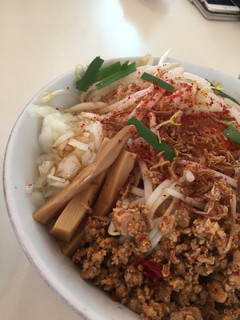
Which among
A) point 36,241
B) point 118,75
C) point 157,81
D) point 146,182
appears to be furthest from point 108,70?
point 36,241

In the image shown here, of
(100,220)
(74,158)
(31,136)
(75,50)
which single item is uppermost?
(75,50)

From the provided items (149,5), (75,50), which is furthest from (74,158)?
(149,5)

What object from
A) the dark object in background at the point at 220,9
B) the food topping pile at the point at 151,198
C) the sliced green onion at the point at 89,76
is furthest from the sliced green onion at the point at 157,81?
the dark object in background at the point at 220,9

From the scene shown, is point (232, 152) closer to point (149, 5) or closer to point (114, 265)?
point (114, 265)

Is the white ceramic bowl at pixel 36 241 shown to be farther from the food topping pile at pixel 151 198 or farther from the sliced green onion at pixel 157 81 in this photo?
the sliced green onion at pixel 157 81

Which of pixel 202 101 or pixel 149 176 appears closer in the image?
pixel 149 176

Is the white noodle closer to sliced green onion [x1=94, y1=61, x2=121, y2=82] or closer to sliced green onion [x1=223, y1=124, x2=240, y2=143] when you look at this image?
sliced green onion [x1=223, y1=124, x2=240, y2=143]

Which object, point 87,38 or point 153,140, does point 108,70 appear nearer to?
point 153,140

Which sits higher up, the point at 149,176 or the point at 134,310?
the point at 149,176
